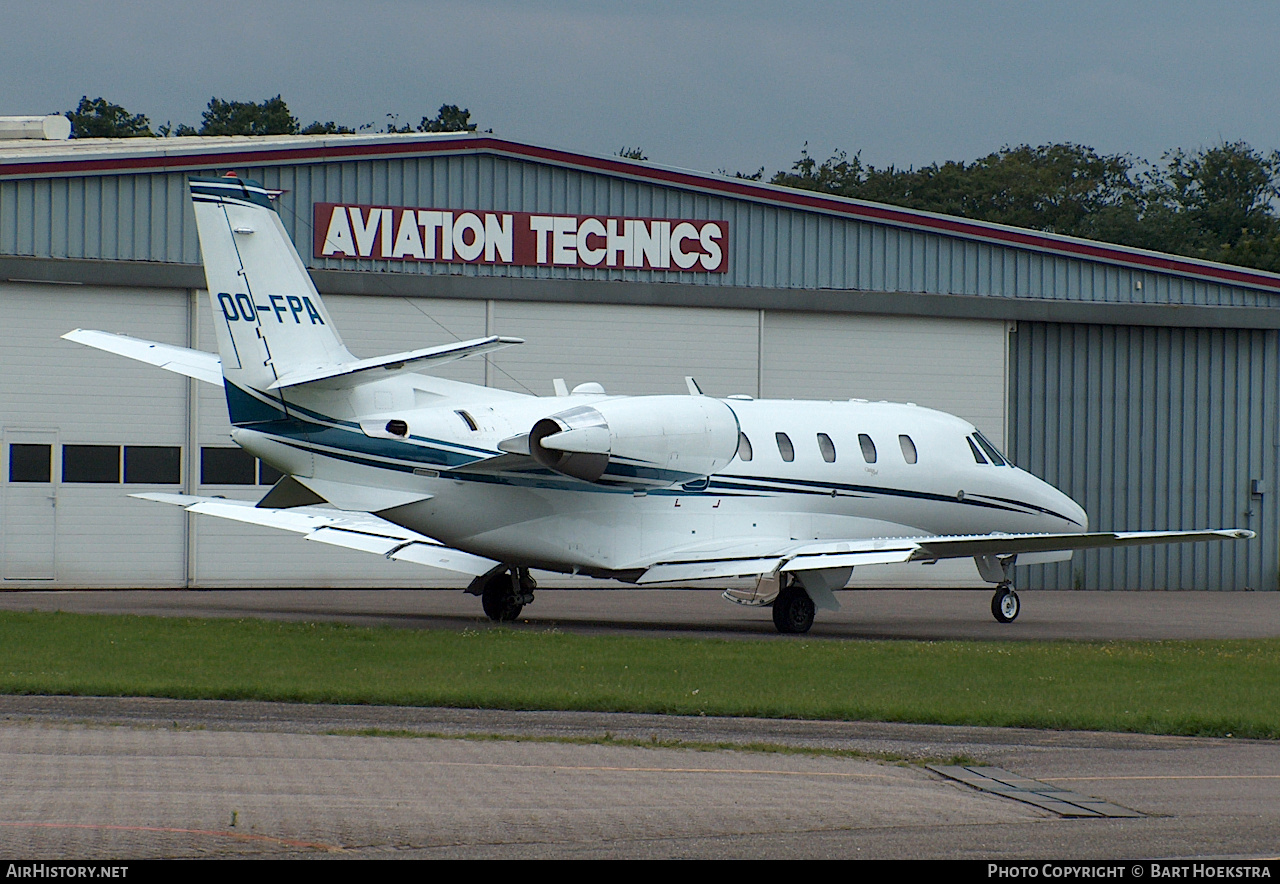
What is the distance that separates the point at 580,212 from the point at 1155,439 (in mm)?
13318

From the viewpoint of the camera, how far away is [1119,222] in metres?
A: 85.6

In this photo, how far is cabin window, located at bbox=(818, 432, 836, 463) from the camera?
2377 cm

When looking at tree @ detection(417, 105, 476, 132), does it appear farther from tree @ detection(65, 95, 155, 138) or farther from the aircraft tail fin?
the aircraft tail fin

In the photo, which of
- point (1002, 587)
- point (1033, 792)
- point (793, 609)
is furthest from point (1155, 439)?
point (1033, 792)

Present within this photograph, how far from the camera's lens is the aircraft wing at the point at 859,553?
20875 mm

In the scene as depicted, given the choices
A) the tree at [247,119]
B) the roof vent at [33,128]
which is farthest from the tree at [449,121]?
the roof vent at [33,128]

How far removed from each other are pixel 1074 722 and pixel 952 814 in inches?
175

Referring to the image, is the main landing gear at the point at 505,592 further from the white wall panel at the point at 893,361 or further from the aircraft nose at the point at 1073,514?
the white wall panel at the point at 893,361

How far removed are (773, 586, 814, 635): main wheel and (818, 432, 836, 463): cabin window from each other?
8.03 feet

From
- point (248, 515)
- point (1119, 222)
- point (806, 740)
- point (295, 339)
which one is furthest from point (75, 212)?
point (1119, 222)

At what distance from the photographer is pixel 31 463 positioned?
27938 millimetres

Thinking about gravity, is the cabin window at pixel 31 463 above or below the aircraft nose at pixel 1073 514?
above

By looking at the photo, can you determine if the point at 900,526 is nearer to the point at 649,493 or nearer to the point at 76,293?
the point at 649,493

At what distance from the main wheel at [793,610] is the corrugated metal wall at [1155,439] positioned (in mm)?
12622
